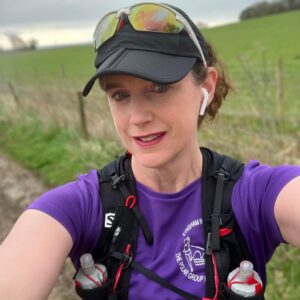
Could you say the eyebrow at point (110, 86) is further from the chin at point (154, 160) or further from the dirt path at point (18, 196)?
the dirt path at point (18, 196)

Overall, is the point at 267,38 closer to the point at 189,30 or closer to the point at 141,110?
the point at 189,30

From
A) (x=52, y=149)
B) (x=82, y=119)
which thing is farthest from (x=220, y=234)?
(x=52, y=149)

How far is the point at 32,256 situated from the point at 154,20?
2.83ft

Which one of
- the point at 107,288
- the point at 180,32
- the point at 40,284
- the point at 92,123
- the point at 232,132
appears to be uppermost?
the point at 180,32

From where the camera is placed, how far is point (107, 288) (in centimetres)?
136

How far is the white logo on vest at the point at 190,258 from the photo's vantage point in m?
1.36

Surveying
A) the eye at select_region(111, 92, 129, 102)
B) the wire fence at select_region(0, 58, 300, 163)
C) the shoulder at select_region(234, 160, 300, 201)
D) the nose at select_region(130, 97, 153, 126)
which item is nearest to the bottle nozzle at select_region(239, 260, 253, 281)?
the shoulder at select_region(234, 160, 300, 201)

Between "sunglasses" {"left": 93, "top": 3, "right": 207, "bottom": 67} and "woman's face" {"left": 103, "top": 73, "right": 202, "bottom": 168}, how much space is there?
0.15 m

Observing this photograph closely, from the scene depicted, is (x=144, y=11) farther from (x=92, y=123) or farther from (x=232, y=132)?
(x=92, y=123)

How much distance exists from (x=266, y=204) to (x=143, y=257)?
1.54ft

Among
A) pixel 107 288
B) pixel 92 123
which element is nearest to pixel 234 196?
pixel 107 288

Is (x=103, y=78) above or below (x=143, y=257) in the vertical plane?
above

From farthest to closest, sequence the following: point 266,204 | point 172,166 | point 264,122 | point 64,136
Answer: point 64,136
point 264,122
point 172,166
point 266,204

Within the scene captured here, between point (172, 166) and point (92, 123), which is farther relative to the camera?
point (92, 123)
